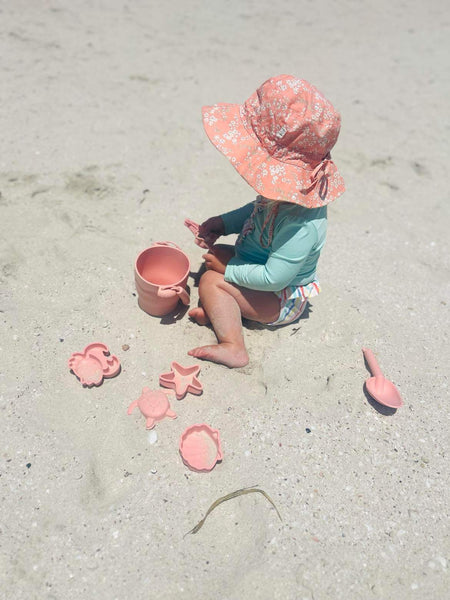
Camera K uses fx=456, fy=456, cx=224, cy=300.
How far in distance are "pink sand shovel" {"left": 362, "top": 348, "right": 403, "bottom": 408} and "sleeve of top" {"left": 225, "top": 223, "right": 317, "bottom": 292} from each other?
2.03ft

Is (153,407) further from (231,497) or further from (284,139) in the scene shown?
(284,139)

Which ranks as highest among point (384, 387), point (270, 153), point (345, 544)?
point (270, 153)

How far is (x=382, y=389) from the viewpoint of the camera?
206 centimetres

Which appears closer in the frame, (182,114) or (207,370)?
(207,370)

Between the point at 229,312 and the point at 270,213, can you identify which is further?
the point at 229,312

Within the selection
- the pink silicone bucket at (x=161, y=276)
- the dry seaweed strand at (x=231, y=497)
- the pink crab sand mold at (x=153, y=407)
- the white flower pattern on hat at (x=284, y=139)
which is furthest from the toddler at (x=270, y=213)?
the dry seaweed strand at (x=231, y=497)

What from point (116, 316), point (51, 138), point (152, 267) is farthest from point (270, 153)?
point (51, 138)

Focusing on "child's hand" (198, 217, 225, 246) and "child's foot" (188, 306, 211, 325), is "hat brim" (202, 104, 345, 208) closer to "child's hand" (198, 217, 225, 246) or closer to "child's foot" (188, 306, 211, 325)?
"child's hand" (198, 217, 225, 246)

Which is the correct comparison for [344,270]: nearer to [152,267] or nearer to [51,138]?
[152,267]

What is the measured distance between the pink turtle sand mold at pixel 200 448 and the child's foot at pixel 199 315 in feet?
1.79

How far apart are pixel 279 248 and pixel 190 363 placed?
687mm

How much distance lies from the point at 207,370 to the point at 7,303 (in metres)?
1.02

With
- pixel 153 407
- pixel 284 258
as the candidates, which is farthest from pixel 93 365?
pixel 284 258

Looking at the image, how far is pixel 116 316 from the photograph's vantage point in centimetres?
223
